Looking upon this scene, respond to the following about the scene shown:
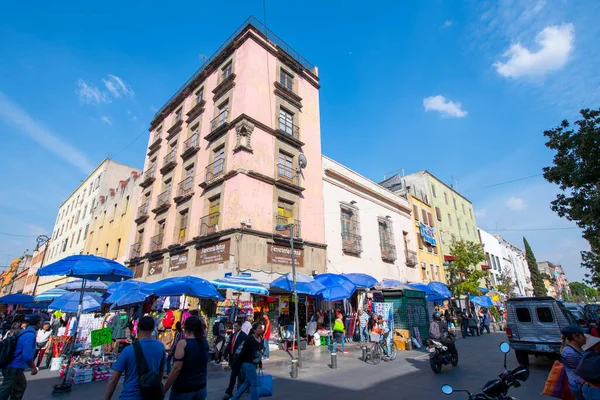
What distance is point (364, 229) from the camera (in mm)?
21812

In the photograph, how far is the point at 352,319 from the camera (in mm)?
17797

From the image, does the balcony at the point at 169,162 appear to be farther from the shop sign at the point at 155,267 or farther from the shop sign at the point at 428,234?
the shop sign at the point at 428,234

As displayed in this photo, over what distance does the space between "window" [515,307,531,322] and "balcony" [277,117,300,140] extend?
14.3 m

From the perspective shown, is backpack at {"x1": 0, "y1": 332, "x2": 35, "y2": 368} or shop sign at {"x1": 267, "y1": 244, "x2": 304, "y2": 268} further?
shop sign at {"x1": 267, "y1": 244, "x2": 304, "y2": 268}

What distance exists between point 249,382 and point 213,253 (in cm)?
1006

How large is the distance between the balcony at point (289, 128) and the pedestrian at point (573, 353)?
54.5ft

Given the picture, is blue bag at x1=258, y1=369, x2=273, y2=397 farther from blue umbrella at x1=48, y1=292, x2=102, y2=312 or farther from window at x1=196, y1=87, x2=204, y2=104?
window at x1=196, y1=87, x2=204, y2=104

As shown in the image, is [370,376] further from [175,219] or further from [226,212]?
[175,219]

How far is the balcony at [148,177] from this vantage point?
23.7 meters

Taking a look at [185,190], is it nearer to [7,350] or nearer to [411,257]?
[7,350]

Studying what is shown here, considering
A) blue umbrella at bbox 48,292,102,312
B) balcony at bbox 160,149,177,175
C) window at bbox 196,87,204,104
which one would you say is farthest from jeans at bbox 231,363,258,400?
window at bbox 196,87,204,104

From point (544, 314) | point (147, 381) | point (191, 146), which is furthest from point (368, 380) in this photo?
point (191, 146)

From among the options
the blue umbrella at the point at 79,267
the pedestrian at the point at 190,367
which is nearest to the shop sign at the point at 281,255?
the blue umbrella at the point at 79,267

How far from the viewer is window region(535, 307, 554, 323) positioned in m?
9.92
